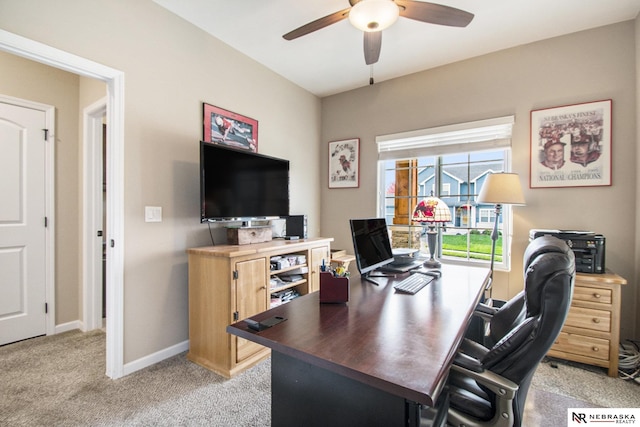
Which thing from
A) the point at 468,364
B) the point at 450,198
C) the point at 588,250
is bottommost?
the point at 468,364

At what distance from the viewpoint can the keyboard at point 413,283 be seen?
1.62 metres

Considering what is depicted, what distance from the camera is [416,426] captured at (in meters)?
0.90

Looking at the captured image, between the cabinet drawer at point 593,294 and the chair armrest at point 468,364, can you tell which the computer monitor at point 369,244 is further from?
the cabinet drawer at point 593,294

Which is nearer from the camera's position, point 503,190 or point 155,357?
point 155,357

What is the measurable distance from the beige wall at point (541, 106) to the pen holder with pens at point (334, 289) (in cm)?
234

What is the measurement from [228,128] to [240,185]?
0.66 meters

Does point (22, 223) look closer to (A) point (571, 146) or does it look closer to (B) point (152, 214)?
(B) point (152, 214)

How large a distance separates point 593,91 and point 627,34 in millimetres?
478

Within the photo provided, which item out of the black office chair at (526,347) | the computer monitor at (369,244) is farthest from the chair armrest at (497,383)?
the computer monitor at (369,244)

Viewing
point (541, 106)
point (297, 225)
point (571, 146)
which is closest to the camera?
point (571, 146)

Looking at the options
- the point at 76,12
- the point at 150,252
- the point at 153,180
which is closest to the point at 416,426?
the point at 150,252

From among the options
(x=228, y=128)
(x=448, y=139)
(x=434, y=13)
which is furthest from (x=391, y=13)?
(x=448, y=139)

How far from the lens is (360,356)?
2.91 feet

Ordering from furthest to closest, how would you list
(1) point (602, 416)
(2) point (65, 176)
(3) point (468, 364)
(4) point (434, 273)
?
(2) point (65, 176)
(4) point (434, 273)
(1) point (602, 416)
(3) point (468, 364)
